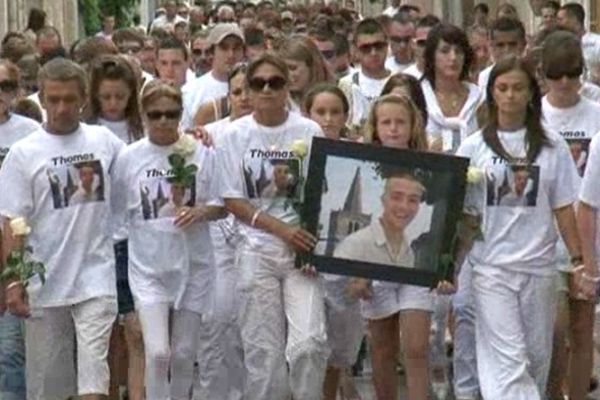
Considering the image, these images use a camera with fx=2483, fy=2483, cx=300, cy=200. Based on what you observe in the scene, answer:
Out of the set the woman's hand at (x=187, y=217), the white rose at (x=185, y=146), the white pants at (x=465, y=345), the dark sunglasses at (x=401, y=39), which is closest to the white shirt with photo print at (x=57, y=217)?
the woman's hand at (x=187, y=217)

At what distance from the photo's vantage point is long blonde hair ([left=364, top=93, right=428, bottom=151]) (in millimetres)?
12977

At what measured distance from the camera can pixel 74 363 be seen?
1263 cm

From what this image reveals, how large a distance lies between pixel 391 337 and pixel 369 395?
196 cm

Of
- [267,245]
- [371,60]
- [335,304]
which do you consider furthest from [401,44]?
[267,245]

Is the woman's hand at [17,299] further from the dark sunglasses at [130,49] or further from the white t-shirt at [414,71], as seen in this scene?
the dark sunglasses at [130,49]

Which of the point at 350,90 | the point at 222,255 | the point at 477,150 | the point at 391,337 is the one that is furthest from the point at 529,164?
the point at 350,90

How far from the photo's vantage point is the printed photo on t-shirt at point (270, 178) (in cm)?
1283

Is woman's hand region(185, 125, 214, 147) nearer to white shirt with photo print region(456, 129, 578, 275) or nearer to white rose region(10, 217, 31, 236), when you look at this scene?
white rose region(10, 217, 31, 236)

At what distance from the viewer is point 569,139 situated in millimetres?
13812

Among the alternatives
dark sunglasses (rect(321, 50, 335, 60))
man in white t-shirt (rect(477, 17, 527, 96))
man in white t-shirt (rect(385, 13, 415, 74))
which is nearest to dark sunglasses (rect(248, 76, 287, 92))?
man in white t-shirt (rect(477, 17, 527, 96))

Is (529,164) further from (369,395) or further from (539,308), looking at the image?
(369,395)

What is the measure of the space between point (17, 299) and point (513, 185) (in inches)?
101

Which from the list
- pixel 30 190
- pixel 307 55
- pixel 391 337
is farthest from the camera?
pixel 307 55

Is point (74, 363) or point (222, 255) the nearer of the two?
point (74, 363)
